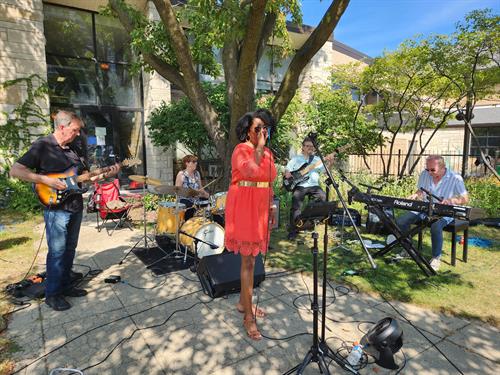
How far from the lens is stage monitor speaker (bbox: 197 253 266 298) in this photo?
3861 millimetres

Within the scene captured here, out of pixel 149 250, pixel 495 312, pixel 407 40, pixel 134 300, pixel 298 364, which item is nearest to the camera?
pixel 298 364

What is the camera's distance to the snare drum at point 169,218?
17.5 feet


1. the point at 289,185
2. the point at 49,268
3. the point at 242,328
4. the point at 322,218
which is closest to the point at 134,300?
the point at 49,268

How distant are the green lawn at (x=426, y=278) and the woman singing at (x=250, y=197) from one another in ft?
5.91

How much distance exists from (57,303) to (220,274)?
175 cm

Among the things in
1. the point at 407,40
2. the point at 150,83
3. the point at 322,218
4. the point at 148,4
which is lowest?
the point at 322,218

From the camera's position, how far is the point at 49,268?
3.62m

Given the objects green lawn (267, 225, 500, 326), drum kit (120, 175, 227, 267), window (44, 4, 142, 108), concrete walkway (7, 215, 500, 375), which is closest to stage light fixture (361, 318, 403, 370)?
concrete walkway (7, 215, 500, 375)

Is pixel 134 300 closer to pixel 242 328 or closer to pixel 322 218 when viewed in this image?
pixel 242 328

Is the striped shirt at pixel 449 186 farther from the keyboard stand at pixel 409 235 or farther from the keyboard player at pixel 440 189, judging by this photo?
the keyboard stand at pixel 409 235

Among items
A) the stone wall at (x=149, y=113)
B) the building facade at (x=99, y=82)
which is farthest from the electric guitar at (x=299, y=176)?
the stone wall at (x=149, y=113)

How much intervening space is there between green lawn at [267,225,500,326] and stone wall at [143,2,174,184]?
6.27m

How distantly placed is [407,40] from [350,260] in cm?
714

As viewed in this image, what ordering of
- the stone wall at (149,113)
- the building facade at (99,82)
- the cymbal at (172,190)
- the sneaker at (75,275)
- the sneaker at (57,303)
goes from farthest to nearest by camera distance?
the stone wall at (149,113), the building facade at (99,82), the cymbal at (172,190), the sneaker at (75,275), the sneaker at (57,303)
